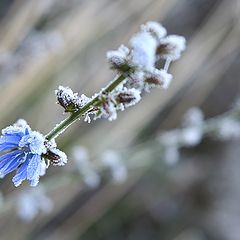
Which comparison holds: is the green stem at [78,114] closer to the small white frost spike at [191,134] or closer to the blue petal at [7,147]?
the blue petal at [7,147]

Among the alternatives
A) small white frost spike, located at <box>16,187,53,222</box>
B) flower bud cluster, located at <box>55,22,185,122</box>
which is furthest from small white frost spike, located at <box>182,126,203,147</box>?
flower bud cluster, located at <box>55,22,185,122</box>

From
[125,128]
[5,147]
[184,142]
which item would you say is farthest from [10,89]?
Answer: [5,147]

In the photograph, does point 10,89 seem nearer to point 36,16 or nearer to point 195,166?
point 36,16

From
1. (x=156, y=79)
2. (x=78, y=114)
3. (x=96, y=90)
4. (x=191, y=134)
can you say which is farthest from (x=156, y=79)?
(x=96, y=90)

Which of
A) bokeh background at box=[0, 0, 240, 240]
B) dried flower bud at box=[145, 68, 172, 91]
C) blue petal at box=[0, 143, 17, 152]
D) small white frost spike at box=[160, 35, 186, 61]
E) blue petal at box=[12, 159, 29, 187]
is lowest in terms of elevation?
dried flower bud at box=[145, 68, 172, 91]

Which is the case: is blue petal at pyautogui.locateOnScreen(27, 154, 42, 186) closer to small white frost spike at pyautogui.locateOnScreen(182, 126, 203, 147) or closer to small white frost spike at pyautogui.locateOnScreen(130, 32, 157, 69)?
small white frost spike at pyautogui.locateOnScreen(130, 32, 157, 69)

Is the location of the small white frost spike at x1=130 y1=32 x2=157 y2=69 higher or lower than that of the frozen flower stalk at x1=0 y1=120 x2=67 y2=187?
lower
